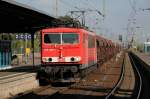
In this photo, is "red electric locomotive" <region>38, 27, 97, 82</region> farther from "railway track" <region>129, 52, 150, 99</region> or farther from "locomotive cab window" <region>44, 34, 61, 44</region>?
"railway track" <region>129, 52, 150, 99</region>

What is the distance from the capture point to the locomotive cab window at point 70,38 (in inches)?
939

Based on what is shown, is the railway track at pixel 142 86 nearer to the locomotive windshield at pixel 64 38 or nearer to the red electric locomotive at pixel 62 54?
the red electric locomotive at pixel 62 54

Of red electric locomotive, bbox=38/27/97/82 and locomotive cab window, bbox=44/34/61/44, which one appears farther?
locomotive cab window, bbox=44/34/61/44

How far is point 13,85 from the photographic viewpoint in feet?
63.8

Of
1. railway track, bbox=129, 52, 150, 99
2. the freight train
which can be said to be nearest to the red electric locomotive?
the freight train

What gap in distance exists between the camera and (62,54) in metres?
23.6

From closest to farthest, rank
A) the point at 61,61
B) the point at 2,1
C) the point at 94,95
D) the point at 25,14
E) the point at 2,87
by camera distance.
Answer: the point at 2,87
the point at 94,95
the point at 2,1
the point at 61,61
the point at 25,14

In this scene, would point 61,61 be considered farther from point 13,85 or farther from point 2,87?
point 2,87

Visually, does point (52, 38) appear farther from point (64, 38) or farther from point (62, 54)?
point (62, 54)

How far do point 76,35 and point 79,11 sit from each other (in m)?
12.4

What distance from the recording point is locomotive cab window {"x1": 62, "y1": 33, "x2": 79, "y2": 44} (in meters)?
23.9

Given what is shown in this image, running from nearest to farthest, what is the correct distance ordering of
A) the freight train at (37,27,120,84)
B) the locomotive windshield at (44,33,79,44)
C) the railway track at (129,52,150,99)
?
the railway track at (129,52,150,99) → the freight train at (37,27,120,84) → the locomotive windshield at (44,33,79,44)

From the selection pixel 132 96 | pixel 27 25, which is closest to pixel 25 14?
pixel 27 25

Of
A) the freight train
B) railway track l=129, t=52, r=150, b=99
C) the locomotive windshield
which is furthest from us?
the locomotive windshield
